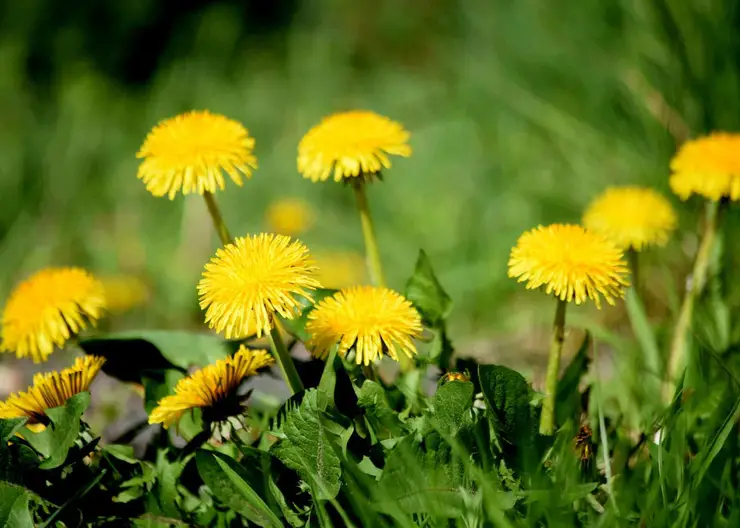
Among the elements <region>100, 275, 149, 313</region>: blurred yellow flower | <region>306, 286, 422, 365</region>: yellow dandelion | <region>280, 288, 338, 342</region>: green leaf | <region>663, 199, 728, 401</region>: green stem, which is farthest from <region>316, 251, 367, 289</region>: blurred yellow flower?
<region>306, 286, 422, 365</region>: yellow dandelion

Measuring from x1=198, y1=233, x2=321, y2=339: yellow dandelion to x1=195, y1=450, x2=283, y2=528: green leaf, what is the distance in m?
0.18

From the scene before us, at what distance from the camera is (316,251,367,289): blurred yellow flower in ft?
7.75

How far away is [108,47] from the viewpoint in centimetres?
467

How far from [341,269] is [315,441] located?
1.45m

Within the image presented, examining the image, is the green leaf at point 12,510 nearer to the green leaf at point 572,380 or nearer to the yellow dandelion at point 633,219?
the green leaf at point 572,380

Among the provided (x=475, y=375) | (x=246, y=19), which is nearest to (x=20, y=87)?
(x=246, y=19)

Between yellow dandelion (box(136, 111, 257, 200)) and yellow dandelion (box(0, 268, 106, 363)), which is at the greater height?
yellow dandelion (box(136, 111, 257, 200))

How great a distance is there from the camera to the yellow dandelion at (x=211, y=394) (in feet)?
3.30

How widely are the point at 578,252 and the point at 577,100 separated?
1.74 m

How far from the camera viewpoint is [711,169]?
1.27 m

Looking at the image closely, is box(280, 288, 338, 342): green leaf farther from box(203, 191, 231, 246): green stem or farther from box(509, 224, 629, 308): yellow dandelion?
box(509, 224, 629, 308): yellow dandelion

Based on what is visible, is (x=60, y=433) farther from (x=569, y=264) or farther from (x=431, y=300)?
(x=569, y=264)

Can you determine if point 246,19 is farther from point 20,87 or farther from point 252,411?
point 252,411

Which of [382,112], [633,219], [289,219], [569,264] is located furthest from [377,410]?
[382,112]
